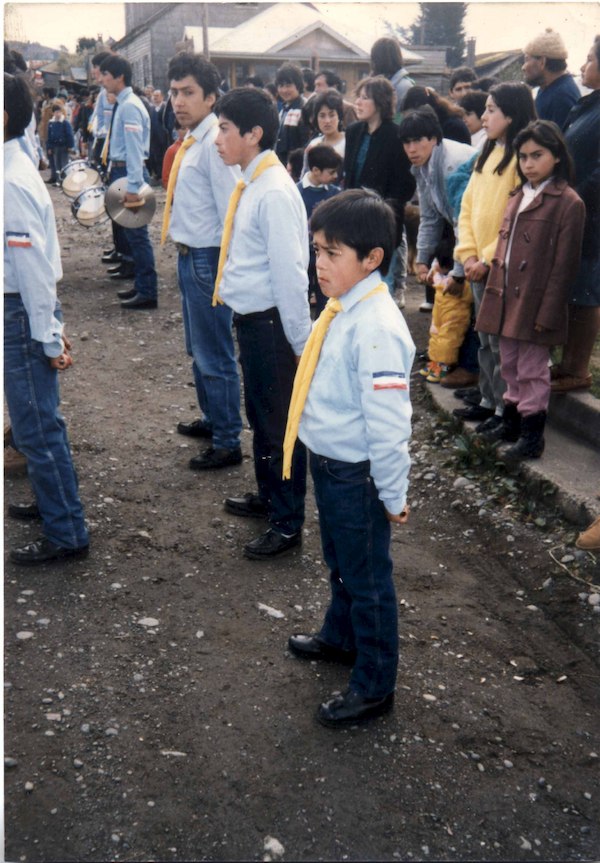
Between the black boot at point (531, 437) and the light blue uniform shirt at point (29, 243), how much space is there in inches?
96.7

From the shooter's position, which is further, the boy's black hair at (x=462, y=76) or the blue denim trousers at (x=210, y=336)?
the boy's black hair at (x=462, y=76)

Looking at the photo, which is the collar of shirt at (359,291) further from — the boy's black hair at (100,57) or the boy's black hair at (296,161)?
the boy's black hair at (100,57)

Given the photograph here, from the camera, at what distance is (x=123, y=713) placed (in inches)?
114

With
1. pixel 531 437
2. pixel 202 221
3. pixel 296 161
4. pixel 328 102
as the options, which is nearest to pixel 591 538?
pixel 531 437

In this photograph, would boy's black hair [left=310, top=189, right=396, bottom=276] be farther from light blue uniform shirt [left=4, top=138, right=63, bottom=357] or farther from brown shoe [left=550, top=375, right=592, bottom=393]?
brown shoe [left=550, top=375, right=592, bottom=393]

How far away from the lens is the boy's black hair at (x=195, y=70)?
181 inches

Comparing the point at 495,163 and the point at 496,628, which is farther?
the point at 495,163

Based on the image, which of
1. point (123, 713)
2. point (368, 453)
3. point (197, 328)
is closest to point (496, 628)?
point (368, 453)

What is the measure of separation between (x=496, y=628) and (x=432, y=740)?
0.79 m

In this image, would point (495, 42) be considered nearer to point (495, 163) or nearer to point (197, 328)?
point (495, 163)

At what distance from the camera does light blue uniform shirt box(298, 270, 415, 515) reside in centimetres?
246

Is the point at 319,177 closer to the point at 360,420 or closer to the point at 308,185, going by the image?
the point at 308,185

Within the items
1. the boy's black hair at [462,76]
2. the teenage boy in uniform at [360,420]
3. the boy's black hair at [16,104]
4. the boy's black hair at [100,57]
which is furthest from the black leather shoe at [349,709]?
the boy's black hair at [100,57]

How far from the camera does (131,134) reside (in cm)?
748
